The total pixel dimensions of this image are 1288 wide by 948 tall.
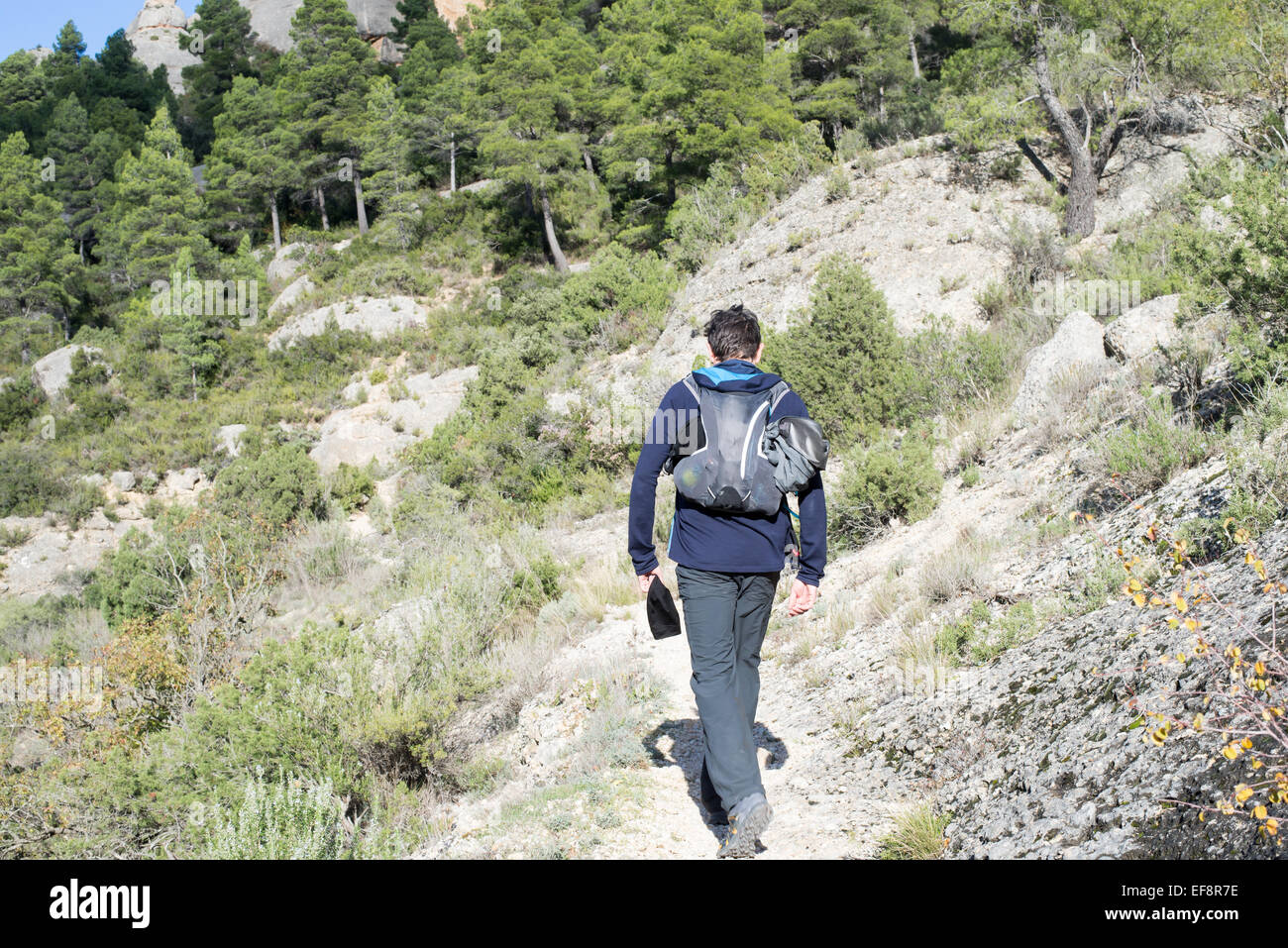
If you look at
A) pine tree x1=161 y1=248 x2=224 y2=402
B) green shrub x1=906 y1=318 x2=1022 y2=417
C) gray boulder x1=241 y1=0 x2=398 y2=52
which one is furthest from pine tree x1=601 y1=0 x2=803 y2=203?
gray boulder x1=241 y1=0 x2=398 y2=52

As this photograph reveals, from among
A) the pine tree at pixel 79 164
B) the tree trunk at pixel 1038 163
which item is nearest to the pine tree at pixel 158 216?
the pine tree at pixel 79 164

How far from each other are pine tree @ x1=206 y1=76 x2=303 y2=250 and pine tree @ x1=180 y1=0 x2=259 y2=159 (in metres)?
9.94

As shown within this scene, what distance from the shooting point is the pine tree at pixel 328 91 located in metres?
35.8

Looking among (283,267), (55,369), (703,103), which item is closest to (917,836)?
(703,103)

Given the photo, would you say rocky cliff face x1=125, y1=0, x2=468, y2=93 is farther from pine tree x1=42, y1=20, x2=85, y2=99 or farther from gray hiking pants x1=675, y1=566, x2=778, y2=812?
gray hiking pants x1=675, y1=566, x2=778, y2=812

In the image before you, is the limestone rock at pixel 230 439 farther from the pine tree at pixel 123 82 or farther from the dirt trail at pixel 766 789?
the pine tree at pixel 123 82

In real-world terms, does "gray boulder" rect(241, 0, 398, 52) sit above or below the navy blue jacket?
above

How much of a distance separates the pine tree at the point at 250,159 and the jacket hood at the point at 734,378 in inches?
1462

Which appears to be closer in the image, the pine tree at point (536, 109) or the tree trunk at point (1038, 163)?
the tree trunk at point (1038, 163)

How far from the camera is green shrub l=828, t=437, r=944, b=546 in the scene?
6789mm

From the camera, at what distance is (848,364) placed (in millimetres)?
9453

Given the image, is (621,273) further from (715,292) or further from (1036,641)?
(1036,641)

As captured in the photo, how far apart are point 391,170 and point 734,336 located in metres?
32.9

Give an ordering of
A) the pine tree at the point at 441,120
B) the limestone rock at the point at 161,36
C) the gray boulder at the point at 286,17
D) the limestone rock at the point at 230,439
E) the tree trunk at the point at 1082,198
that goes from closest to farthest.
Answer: the tree trunk at the point at 1082,198, the limestone rock at the point at 230,439, the pine tree at the point at 441,120, the gray boulder at the point at 286,17, the limestone rock at the point at 161,36
